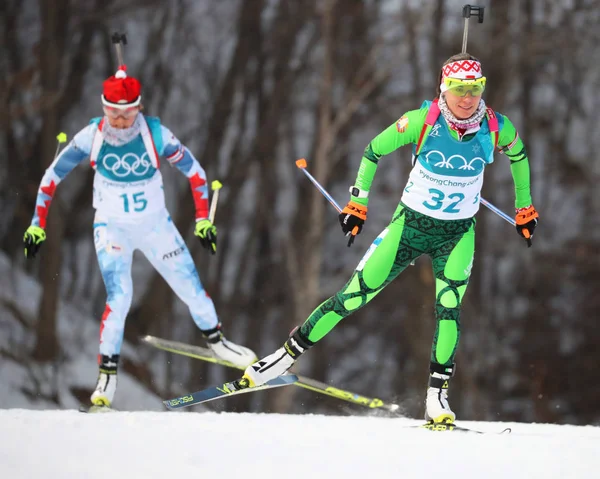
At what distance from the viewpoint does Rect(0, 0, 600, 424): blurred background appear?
59.8 feet

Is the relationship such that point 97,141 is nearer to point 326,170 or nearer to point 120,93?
point 120,93

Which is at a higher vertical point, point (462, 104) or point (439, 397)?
point (462, 104)

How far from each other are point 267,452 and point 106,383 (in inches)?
103

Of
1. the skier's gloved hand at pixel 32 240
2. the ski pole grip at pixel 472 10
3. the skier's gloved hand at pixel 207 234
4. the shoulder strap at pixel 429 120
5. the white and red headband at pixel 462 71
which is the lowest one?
the skier's gloved hand at pixel 32 240

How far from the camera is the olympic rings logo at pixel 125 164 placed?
7.91 metres

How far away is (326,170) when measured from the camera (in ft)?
59.9

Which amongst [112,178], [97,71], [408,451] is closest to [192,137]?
[97,71]

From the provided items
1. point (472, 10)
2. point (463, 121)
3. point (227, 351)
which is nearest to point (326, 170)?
point (227, 351)

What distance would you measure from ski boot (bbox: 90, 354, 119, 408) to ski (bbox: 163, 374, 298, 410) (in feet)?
1.48

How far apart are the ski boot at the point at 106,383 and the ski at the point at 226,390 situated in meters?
0.45

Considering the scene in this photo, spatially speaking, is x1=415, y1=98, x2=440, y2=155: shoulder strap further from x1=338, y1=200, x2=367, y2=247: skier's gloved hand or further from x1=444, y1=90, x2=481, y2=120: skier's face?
x1=338, y1=200, x2=367, y2=247: skier's gloved hand

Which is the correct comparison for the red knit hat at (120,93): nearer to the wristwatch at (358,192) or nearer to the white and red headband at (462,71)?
the wristwatch at (358,192)

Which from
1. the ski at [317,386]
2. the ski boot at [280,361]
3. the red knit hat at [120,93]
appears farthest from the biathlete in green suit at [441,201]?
the red knit hat at [120,93]

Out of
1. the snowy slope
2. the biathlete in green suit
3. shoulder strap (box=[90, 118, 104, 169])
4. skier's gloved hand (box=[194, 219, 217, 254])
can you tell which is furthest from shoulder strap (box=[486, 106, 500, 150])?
the snowy slope
